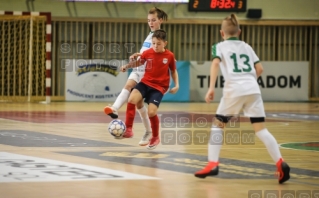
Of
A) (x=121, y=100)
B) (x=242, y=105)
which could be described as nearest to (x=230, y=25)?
(x=242, y=105)

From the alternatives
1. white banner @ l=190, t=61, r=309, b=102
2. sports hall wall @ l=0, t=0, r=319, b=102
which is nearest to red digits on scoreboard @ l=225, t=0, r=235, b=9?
sports hall wall @ l=0, t=0, r=319, b=102

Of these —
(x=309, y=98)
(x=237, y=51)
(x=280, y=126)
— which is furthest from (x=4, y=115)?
(x=309, y=98)

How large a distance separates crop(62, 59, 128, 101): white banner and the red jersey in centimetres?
1436

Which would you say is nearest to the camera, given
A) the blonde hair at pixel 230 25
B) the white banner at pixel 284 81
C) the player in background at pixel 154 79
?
the blonde hair at pixel 230 25

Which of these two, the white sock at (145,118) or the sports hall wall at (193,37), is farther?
the sports hall wall at (193,37)

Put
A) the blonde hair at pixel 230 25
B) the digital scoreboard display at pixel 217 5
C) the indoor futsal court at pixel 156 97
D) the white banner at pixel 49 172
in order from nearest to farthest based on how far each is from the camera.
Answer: the white banner at pixel 49 172, the indoor futsal court at pixel 156 97, the blonde hair at pixel 230 25, the digital scoreboard display at pixel 217 5

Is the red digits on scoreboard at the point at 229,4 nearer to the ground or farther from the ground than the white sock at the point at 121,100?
farther from the ground

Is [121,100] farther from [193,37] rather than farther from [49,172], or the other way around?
[193,37]

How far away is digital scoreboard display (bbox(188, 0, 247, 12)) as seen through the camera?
82.1ft

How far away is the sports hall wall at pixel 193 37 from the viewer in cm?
2508

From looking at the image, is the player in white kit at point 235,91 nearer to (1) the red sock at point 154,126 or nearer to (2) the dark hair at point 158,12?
(1) the red sock at point 154,126

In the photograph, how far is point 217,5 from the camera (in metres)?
25.0

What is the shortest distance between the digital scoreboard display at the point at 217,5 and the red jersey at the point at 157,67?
15.6m

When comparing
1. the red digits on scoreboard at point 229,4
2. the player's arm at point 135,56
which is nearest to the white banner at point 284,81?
the red digits on scoreboard at point 229,4
